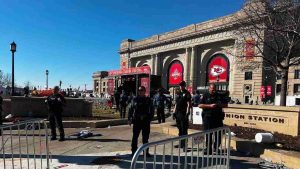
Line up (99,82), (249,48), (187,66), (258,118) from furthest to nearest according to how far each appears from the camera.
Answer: (99,82) → (187,66) → (249,48) → (258,118)

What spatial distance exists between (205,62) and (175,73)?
431 inches

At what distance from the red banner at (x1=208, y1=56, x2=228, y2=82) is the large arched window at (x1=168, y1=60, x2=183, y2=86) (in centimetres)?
1032

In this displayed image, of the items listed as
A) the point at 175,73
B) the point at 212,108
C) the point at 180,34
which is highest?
the point at 180,34

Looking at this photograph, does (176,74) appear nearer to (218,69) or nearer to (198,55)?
(198,55)

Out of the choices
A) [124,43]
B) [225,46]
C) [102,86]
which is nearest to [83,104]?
[225,46]

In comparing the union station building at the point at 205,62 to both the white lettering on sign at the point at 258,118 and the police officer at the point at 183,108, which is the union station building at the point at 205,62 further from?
the police officer at the point at 183,108

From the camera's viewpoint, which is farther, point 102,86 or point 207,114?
point 102,86

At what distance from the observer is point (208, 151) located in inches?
209

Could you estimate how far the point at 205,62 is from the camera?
80312 millimetres

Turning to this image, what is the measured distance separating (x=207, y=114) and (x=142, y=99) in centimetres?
158

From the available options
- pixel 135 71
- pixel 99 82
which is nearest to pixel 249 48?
pixel 135 71

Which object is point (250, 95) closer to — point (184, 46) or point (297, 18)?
point (184, 46)

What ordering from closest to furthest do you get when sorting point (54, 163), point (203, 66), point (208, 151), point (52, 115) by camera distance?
point (208, 151), point (54, 163), point (52, 115), point (203, 66)

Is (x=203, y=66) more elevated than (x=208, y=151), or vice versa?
(x=203, y=66)
